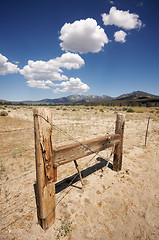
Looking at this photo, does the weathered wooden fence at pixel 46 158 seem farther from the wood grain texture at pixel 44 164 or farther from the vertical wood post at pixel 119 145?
the vertical wood post at pixel 119 145

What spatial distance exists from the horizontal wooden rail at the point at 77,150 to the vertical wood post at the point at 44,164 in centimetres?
14

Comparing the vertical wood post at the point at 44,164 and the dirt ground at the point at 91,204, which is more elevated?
the vertical wood post at the point at 44,164

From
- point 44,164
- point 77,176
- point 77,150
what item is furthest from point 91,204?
point 44,164

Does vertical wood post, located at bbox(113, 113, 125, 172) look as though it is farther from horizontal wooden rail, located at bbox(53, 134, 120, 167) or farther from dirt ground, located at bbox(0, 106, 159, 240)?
horizontal wooden rail, located at bbox(53, 134, 120, 167)

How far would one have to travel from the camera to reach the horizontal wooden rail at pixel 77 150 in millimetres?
2085

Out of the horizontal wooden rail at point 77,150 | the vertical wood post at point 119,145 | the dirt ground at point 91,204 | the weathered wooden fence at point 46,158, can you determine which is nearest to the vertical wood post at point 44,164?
the weathered wooden fence at point 46,158

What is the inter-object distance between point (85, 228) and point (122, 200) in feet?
3.93

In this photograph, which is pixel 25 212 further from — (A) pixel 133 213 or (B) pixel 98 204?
(A) pixel 133 213

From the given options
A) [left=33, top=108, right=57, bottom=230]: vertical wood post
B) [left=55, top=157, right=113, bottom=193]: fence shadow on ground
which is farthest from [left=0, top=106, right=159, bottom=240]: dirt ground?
[left=33, top=108, right=57, bottom=230]: vertical wood post

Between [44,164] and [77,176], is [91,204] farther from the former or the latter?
[44,164]

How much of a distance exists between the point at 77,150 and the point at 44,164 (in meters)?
0.74

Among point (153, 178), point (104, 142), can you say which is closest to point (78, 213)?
point (104, 142)

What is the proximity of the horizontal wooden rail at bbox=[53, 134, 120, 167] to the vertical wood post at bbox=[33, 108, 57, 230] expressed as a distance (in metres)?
0.14

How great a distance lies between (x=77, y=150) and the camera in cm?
241
